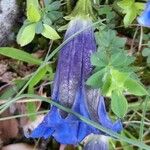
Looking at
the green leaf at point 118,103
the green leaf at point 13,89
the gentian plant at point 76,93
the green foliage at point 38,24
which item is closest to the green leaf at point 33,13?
the green foliage at point 38,24

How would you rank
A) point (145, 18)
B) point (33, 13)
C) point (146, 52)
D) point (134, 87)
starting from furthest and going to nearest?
point (146, 52)
point (33, 13)
point (134, 87)
point (145, 18)

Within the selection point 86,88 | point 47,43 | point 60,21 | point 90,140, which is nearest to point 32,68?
point 47,43

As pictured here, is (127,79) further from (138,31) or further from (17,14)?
(17,14)

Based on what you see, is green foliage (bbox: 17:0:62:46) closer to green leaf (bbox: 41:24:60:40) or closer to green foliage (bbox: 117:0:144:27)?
green leaf (bbox: 41:24:60:40)

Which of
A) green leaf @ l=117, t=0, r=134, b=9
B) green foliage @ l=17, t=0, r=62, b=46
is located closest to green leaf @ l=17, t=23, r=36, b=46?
green foliage @ l=17, t=0, r=62, b=46

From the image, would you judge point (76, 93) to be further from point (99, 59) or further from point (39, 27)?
point (39, 27)

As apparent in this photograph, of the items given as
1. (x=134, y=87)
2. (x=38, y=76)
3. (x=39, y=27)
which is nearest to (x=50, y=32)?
(x=39, y=27)
